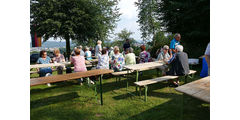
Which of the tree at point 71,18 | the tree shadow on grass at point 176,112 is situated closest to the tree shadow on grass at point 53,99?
the tree shadow on grass at point 176,112

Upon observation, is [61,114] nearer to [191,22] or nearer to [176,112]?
[176,112]

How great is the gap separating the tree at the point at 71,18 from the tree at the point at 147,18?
45.8ft

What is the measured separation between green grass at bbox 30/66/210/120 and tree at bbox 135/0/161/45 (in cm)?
2655

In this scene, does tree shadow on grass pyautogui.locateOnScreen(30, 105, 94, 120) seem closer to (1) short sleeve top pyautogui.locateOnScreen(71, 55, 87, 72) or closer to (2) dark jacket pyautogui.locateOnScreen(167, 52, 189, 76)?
(1) short sleeve top pyautogui.locateOnScreen(71, 55, 87, 72)

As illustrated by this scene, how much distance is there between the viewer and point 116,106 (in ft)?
12.4

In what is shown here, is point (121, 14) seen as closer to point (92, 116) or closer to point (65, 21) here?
point (65, 21)

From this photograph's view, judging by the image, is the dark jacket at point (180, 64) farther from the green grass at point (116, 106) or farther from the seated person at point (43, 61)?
the seated person at point (43, 61)

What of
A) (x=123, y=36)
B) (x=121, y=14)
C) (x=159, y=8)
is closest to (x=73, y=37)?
(x=121, y=14)

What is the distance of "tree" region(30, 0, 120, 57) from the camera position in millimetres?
14898

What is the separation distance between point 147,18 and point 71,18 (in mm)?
19541

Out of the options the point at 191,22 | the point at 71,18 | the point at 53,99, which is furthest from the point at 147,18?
the point at 53,99

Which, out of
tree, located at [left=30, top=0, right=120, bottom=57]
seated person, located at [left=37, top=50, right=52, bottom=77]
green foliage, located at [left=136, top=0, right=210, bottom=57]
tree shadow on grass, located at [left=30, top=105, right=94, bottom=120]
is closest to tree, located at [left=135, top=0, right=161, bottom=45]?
tree, located at [left=30, top=0, right=120, bottom=57]
